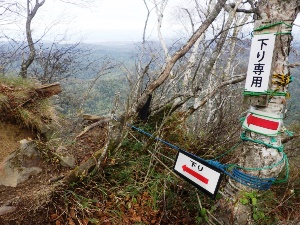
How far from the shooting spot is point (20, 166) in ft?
10.5

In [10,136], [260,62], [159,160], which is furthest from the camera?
[10,136]

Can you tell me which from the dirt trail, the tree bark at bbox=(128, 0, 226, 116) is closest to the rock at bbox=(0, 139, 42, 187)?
the dirt trail

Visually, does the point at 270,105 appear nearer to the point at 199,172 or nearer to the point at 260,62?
the point at 260,62

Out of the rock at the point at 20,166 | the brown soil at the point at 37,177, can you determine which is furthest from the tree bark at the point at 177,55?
the rock at the point at 20,166

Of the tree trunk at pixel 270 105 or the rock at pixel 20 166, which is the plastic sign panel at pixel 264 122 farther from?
the rock at pixel 20 166

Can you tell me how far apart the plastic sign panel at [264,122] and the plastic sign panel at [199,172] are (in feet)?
1.64

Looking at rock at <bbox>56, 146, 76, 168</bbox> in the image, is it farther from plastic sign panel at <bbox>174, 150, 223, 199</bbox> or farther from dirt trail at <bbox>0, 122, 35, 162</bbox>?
plastic sign panel at <bbox>174, 150, 223, 199</bbox>

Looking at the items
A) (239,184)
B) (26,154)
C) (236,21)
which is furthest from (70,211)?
(236,21)

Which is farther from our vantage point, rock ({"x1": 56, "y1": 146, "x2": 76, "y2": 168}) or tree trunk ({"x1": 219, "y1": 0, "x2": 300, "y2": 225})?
rock ({"x1": 56, "y1": 146, "x2": 76, "y2": 168})

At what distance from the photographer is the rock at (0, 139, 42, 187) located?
3037 mm

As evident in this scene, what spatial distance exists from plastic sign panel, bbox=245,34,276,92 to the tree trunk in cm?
4

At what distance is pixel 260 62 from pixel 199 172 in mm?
1086

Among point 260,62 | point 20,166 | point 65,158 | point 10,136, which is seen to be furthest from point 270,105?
point 10,136

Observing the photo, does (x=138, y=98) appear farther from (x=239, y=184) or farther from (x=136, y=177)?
(x=239, y=184)
